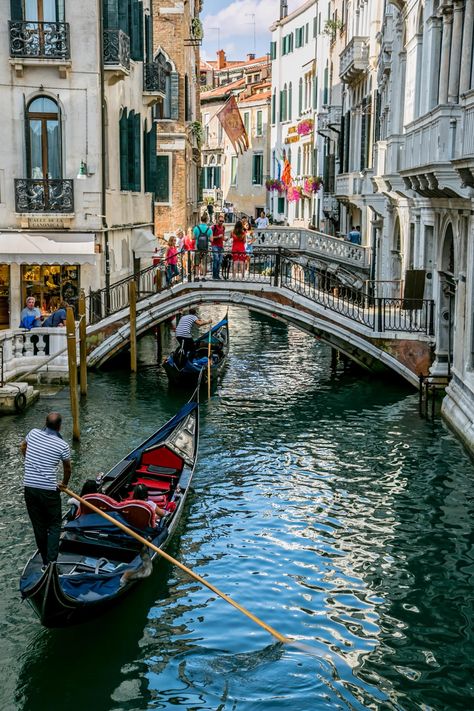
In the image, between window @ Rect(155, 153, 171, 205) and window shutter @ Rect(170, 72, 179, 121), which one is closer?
window shutter @ Rect(170, 72, 179, 121)

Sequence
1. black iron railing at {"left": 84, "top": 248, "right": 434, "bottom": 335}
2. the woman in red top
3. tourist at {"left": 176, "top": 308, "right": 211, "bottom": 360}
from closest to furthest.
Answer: black iron railing at {"left": 84, "top": 248, "right": 434, "bottom": 335}, tourist at {"left": 176, "top": 308, "right": 211, "bottom": 360}, the woman in red top

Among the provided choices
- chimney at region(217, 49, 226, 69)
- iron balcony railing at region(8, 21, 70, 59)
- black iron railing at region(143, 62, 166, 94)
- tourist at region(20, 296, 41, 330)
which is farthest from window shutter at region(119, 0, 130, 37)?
chimney at region(217, 49, 226, 69)

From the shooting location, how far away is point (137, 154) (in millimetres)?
22203

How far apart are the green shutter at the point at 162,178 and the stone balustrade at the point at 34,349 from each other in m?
12.9

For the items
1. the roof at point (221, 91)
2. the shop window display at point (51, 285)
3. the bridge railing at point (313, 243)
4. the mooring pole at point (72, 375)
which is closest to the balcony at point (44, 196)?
the shop window display at point (51, 285)

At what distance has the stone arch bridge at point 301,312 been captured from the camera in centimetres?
1738

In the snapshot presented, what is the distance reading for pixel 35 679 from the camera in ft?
24.9

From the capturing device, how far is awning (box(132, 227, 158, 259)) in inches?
906

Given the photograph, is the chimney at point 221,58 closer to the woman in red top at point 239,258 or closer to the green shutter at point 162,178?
the green shutter at point 162,178

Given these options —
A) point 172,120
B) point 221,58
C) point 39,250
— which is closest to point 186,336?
point 39,250

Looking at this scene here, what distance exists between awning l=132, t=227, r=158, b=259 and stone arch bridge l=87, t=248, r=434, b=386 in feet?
11.4

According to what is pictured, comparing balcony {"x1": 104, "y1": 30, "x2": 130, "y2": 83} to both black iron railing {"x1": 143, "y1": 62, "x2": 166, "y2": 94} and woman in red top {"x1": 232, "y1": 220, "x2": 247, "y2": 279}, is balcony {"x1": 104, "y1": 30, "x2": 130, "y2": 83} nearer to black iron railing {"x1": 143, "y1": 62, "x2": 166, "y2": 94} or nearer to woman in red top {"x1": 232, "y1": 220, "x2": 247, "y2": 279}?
woman in red top {"x1": 232, "y1": 220, "x2": 247, "y2": 279}

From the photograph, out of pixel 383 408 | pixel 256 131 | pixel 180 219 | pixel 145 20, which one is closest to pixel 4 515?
pixel 383 408

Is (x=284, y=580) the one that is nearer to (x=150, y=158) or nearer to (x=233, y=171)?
(x=150, y=158)
